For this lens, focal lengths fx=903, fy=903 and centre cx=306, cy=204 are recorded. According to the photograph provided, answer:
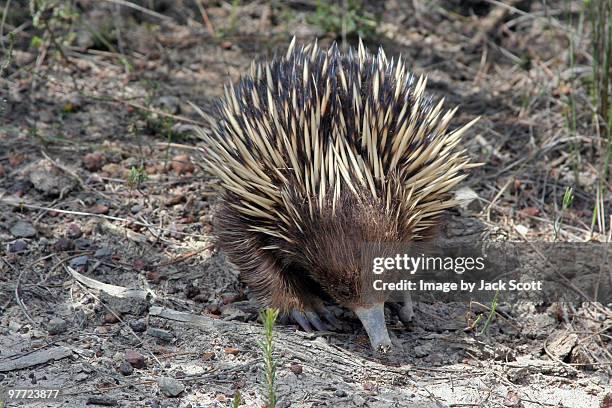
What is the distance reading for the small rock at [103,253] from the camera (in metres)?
4.88

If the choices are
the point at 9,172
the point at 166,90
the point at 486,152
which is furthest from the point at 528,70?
the point at 9,172

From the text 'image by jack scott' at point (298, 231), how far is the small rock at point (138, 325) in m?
0.01

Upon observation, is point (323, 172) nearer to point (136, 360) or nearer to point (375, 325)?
point (375, 325)

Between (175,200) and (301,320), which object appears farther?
(175,200)

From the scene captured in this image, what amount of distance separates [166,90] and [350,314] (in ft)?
8.44

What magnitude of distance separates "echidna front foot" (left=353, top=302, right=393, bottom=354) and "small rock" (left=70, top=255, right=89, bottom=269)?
63.0 inches

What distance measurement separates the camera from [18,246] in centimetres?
482

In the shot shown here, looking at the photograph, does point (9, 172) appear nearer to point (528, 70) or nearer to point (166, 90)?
point (166, 90)

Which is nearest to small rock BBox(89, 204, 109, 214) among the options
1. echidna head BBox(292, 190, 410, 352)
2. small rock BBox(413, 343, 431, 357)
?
echidna head BBox(292, 190, 410, 352)

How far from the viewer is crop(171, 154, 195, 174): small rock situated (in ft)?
18.7

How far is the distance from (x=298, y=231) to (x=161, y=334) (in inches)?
32.1

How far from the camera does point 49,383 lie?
3.73 metres

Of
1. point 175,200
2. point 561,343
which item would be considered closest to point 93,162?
point 175,200

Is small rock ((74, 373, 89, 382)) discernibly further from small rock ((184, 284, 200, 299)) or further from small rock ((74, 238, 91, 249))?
small rock ((74, 238, 91, 249))
